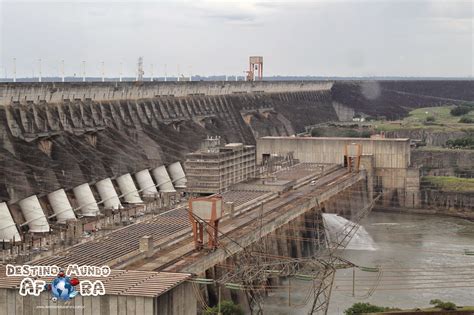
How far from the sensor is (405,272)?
32.1 meters

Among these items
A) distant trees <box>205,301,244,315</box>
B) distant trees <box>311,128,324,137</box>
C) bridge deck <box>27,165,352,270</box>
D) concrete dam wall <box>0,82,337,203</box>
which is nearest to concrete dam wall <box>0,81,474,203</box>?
concrete dam wall <box>0,82,337,203</box>

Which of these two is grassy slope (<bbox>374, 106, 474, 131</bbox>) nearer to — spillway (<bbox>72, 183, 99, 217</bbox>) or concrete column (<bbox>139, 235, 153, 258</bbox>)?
spillway (<bbox>72, 183, 99, 217</bbox>)

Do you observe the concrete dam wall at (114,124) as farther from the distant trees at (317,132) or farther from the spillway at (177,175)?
the distant trees at (317,132)

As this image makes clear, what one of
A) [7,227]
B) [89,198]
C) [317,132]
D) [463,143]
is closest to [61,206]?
[89,198]

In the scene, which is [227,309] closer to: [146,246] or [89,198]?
[146,246]

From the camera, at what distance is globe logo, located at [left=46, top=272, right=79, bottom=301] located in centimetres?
1930

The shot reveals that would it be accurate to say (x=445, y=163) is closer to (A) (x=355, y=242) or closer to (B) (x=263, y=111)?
(B) (x=263, y=111)

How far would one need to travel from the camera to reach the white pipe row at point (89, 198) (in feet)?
95.1

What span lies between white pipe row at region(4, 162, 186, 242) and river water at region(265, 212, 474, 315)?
8.83 meters

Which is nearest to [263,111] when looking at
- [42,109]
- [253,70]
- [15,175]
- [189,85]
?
[189,85]

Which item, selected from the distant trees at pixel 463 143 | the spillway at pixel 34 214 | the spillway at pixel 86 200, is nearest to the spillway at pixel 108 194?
the spillway at pixel 86 200

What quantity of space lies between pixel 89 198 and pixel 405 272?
13004 millimetres

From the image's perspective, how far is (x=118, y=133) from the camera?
4097cm

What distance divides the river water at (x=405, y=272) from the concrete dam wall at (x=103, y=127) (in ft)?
34.7
